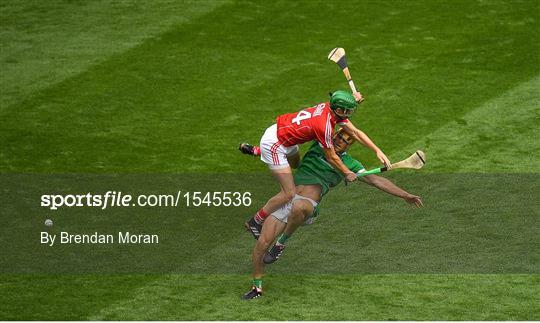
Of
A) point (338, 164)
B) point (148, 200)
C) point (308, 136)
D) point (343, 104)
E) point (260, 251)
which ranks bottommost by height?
point (148, 200)

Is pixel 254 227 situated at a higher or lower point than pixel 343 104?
lower

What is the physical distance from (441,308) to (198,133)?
6.59m

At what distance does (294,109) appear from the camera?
840 inches

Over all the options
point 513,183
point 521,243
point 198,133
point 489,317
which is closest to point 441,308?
point 489,317

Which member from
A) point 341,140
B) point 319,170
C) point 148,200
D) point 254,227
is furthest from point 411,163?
point 148,200

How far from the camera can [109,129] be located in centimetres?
2081

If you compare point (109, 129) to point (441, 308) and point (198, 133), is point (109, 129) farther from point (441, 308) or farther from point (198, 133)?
point (441, 308)

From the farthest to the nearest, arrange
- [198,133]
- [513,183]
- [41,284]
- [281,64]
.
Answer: [281,64] → [198,133] → [513,183] → [41,284]

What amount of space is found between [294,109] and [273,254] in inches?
204

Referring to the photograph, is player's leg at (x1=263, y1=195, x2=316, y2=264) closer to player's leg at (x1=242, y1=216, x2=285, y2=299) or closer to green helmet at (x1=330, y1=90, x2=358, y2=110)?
player's leg at (x1=242, y1=216, x2=285, y2=299)

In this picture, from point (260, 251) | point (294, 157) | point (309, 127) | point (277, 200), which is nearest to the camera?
point (260, 251)

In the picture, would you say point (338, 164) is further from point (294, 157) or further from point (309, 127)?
point (294, 157)

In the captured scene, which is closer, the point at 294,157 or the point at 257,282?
the point at 257,282

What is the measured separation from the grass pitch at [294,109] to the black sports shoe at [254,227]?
37 centimetres
